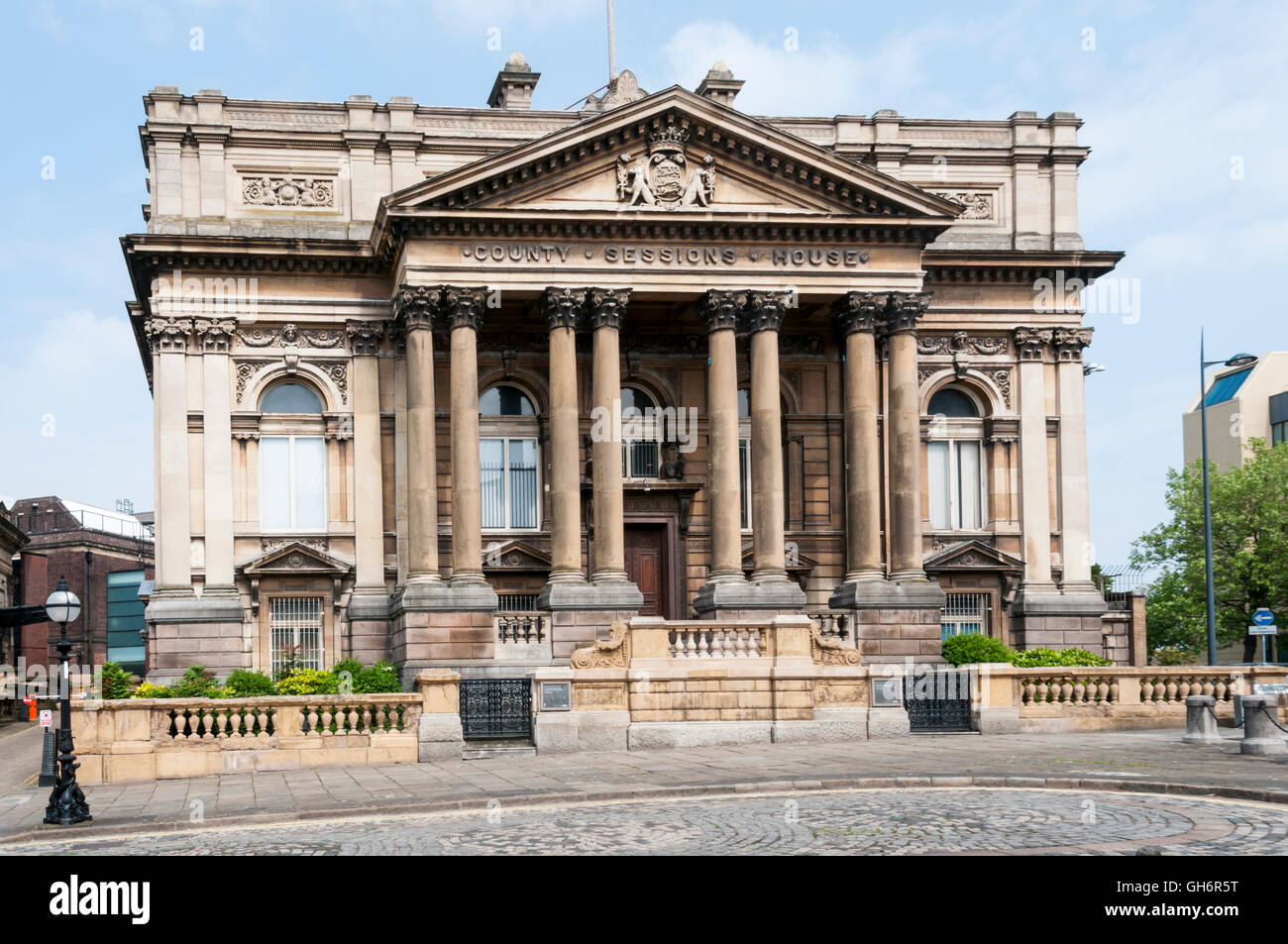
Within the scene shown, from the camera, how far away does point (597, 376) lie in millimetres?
41594

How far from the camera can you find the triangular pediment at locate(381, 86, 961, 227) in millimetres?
40875

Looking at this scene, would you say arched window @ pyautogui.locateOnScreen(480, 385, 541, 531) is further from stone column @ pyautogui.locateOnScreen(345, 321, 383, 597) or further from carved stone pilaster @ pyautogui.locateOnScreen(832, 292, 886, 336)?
carved stone pilaster @ pyautogui.locateOnScreen(832, 292, 886, 336)

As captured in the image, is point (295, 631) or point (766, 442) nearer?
point (766, 442)

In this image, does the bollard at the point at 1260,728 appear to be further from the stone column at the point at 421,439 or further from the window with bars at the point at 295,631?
the window with bars at the point at 295,631

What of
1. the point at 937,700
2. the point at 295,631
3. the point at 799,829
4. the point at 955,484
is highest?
the point at 955,484

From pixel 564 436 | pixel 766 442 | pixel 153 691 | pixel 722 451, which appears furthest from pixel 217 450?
pixel 766 442

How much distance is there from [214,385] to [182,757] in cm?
1735

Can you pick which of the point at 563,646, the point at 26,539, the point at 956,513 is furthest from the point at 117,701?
the point at 26,539

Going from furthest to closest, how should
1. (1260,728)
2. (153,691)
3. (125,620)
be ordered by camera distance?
(125,620)
(153,691)
(1260,728)

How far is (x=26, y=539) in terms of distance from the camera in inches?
3556

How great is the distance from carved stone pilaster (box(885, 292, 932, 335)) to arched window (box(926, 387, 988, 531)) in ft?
15.5

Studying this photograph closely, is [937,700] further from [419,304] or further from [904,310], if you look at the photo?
[419,304]

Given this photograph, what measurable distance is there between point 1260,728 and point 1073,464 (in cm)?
2051
